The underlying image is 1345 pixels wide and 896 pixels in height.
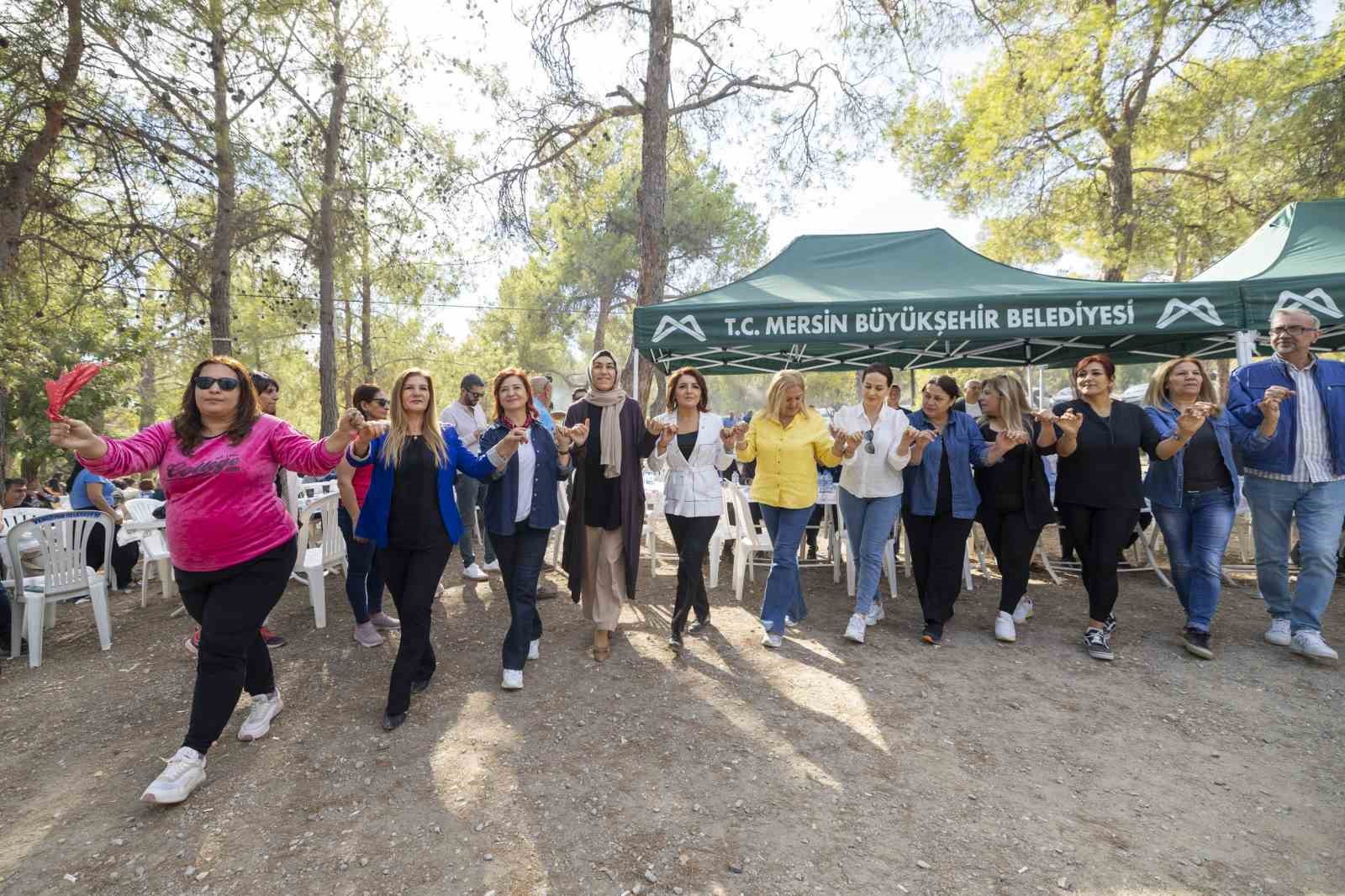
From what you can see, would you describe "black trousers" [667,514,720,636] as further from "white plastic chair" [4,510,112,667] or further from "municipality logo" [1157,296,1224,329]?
"white plastic chair" [4,510,112,667]

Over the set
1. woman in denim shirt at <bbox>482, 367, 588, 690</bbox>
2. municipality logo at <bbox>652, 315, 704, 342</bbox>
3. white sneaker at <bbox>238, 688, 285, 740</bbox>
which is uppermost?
municipality logo at <bbox>652, 315, 704, 342</bbox>

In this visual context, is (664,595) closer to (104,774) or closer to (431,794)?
(431,794)

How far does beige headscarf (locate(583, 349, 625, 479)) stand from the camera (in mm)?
3674

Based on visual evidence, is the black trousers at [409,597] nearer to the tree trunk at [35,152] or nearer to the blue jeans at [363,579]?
the blue jeans at [363,579]

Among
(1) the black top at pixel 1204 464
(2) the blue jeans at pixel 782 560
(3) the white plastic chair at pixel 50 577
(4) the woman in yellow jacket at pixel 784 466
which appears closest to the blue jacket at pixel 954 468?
(4) the woman in yellow jacket at pixel 784 466

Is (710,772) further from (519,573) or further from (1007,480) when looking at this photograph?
(1007,480)

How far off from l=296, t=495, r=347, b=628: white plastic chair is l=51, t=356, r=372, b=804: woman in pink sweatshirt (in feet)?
6.57

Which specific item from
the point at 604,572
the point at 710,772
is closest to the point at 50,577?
the point at 604,572

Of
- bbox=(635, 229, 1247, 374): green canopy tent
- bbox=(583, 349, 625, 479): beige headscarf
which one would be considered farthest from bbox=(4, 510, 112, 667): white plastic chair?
bbox=(635, 229, 1247, 374): green canopy tent

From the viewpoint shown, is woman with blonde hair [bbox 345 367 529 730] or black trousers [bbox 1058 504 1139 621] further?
black trousers [bbox 1058 504 1139 621]

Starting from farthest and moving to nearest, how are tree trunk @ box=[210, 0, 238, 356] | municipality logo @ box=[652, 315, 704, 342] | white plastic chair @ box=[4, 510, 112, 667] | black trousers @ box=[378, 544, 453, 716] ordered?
1. tree trunk @ box=[210, 0, 238, 356]
2. municipality logo @ box=[652, 315, 704, 342]
3. white plastic chair @ box=[4, 510, 112, 667]
4. black trousers @ box=[378, 544, 453, 716]

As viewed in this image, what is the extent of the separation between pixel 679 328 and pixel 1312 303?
448 cm

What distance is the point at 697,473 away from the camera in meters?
3.82

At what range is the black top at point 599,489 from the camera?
3.73 m
